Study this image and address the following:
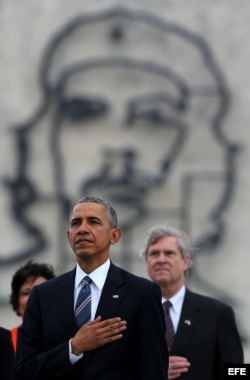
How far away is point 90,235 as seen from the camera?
192 inches

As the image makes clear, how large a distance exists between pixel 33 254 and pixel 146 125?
1408mm

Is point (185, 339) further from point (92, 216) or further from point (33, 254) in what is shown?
point (33, 254)

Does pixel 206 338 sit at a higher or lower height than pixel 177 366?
higher

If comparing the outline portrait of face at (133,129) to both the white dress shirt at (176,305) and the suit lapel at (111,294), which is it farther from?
the suit lapel at (111,294)

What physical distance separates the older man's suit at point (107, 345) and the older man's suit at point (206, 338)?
1.47 m

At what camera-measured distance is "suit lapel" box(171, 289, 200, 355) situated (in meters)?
6.43

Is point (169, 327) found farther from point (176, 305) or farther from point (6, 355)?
point (6, 355)

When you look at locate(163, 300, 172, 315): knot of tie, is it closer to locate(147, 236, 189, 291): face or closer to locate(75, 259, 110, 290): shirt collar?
locate(147, 236, 189, 291): face

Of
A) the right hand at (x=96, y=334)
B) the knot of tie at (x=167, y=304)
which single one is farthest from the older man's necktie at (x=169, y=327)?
the right hand at (x=96, y=334)

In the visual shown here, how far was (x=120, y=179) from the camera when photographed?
11.9 meters

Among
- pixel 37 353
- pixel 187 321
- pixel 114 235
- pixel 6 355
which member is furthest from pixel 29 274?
pixel 37 353

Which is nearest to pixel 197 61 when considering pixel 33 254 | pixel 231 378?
pixel 33 254

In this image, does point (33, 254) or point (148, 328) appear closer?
point (148, 328)

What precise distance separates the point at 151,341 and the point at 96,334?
0.20m
